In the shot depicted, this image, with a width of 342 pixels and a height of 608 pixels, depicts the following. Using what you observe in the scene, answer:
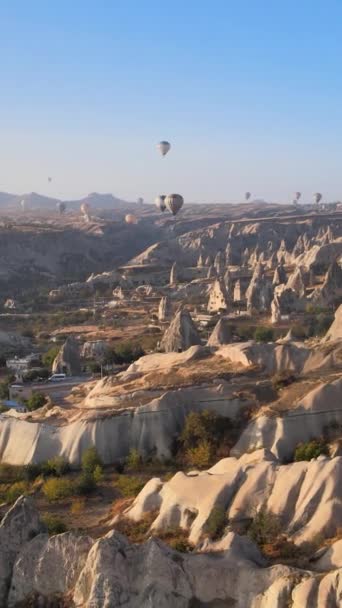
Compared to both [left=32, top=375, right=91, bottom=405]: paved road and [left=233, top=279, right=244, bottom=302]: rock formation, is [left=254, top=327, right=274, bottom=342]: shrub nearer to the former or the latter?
[left=32, top=375, right=91, bottom=405]: paved road

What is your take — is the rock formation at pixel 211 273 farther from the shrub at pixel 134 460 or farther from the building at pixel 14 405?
the shrub at pixel 134 460

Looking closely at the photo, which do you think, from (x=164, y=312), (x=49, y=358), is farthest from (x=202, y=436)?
(x=164, y=312)

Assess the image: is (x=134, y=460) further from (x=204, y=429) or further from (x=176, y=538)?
(x=176, y=538)

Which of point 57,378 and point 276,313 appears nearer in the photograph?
point 57,378

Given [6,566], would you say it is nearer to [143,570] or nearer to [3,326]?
[143,570]

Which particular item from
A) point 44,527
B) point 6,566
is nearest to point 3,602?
point 6,566

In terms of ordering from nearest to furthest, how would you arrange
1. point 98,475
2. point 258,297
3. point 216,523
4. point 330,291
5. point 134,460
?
point 216,523
point 98,475
point 134,460
point 330,291
point 258,297
